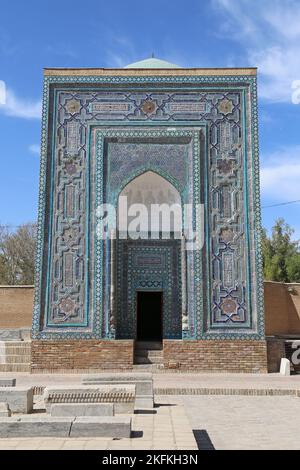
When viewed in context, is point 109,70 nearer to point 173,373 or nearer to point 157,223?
point 157,223

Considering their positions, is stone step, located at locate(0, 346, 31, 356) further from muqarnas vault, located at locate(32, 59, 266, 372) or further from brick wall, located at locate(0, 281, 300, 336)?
brick wall, located at locate(0, 281, 300, 336)

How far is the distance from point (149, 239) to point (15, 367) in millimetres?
3972

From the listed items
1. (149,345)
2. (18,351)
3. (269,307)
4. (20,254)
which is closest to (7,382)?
(18,351)

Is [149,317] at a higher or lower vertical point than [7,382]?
higher

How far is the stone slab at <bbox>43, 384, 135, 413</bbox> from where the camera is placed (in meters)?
5.55

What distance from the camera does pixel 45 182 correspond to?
1155cm

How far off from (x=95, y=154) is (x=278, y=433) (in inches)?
307

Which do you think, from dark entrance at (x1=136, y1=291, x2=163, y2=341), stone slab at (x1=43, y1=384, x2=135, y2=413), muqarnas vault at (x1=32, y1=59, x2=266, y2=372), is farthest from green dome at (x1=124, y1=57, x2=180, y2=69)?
stone slab at (x1=43, y1=384, x2=135, y2=413)

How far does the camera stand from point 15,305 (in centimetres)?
1455

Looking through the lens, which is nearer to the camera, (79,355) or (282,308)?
(79,355)

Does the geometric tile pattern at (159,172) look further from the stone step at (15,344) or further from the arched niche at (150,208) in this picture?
the stone step at (15,344)

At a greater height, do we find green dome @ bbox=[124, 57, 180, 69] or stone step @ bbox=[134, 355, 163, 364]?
green dome @ bbox=[124, 57, 180, 69]

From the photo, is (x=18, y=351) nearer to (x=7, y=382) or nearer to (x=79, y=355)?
(x=79, y=355)

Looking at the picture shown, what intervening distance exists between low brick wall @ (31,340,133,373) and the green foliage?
50.3 ft
